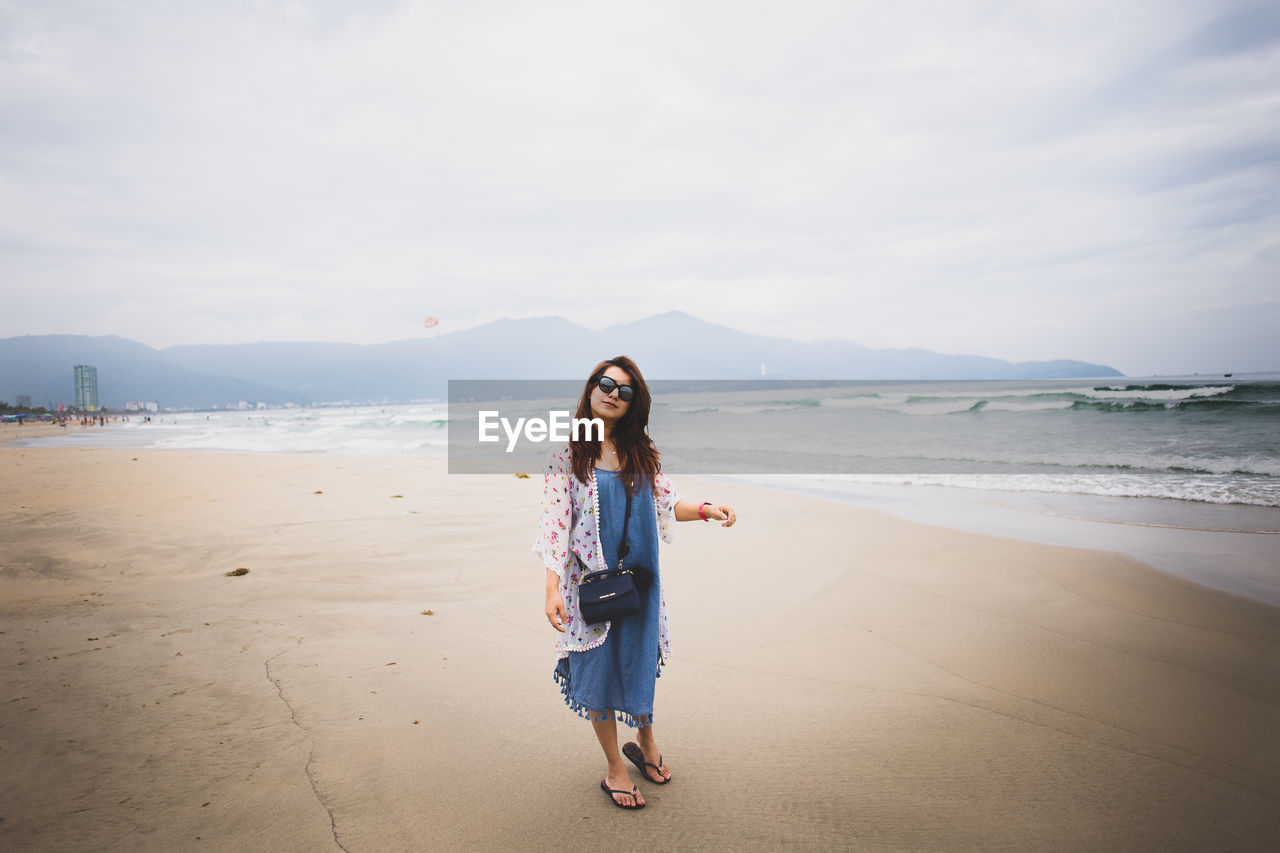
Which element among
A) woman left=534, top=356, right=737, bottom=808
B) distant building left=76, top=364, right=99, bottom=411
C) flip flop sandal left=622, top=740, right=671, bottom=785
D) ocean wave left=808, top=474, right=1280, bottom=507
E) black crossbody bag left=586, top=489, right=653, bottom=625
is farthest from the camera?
distant building left=76, top=364, right=99, bottom=411

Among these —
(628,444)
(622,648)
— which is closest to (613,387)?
(628,444)

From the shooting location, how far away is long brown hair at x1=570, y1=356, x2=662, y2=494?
7.89 ft

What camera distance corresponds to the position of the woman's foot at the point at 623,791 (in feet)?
7.82

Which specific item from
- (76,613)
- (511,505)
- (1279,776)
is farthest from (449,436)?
(1279,776)


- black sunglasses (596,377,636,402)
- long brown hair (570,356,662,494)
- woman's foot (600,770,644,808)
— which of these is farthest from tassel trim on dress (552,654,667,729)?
black sunglasses (596,377,636,402)

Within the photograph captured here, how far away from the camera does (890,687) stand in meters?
3.44

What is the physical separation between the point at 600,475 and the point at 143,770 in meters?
2.30

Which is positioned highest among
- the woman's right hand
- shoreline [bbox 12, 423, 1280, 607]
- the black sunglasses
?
the black sunglasses

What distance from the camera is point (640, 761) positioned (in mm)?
2629

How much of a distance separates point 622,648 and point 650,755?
56 cm

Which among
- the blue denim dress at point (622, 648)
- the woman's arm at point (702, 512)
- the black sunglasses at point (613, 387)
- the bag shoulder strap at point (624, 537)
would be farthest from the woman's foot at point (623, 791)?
the black sunglasses at point (613, 387)

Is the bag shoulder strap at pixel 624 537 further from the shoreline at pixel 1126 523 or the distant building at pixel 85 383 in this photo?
the distant building at pixel 85 383

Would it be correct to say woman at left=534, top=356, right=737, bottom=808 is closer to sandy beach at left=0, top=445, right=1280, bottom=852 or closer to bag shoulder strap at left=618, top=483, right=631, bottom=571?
bag shoulder strap at left=618, top=483, right=631, bottom=571

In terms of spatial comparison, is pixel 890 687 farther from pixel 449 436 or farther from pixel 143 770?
pixel 449 436
